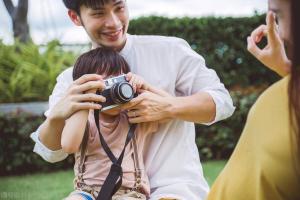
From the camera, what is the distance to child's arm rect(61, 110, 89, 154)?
7.55 ft

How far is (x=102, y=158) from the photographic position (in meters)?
2.41

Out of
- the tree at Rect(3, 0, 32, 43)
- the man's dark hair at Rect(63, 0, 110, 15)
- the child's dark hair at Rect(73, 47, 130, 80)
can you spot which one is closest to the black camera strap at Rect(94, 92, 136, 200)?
the child's dark hair at Rect(73, 47, 130, 80)

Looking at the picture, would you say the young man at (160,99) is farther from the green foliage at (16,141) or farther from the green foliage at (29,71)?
the green foliage at (29,71)

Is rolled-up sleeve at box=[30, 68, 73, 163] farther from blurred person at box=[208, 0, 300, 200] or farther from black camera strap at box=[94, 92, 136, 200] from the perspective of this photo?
blurred person at box=[208, 0, 300, 200]

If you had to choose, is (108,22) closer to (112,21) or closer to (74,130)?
(112,21)

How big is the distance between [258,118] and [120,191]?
3.84 feet

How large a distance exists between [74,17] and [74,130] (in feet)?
2.12

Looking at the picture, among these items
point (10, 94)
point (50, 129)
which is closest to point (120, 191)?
point (50, 129)

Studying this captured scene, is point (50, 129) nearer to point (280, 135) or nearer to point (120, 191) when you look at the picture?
point (120, 191)

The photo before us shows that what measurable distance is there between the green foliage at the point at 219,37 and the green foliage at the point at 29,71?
126 centimetres

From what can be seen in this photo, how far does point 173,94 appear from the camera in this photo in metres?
2.64

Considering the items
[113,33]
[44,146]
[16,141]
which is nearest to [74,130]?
[44,146]

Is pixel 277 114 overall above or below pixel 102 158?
above

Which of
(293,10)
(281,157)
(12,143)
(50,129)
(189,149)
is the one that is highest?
(293,10)
